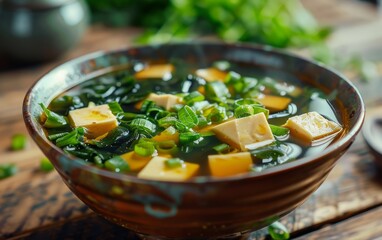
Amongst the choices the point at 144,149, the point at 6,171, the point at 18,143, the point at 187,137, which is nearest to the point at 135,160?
the point at 144,149

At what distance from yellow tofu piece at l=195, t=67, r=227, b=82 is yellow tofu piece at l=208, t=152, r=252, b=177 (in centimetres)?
64

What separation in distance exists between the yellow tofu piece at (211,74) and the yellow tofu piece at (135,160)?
0.61 meters

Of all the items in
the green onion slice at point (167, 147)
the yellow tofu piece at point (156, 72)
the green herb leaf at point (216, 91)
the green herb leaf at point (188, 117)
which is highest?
the green herb leaf at point (188, 117)

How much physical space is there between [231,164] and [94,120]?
467 millimetres

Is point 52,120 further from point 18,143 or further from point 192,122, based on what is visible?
point 18,143

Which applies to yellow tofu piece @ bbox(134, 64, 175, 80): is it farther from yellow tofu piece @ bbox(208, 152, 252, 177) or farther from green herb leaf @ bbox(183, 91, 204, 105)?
yellow tofu piece @ bbox(208, 152, 252, 177)

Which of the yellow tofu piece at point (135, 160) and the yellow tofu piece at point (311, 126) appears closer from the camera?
the yellow tofu piece at point (135, 160)

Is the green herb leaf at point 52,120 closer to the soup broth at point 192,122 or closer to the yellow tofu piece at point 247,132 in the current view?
the soup broth at point 192,122

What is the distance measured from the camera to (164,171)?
4.22ft

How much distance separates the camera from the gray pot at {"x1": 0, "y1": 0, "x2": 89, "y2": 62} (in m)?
2.87

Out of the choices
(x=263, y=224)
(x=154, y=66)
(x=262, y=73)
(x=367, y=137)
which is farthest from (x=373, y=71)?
(x=263, y=224)

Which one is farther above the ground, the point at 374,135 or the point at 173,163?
the point at 173,163

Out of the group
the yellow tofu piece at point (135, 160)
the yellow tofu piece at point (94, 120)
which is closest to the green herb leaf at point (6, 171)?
the yellow tofu piece at point (94, 120)

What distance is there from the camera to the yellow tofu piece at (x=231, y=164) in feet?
4.30
